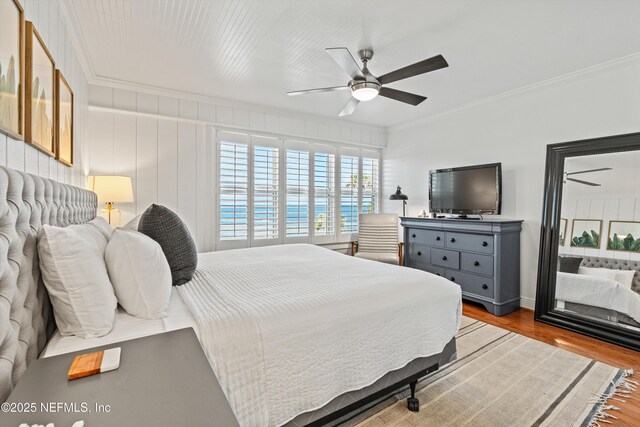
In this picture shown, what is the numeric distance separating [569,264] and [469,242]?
3.12 ft

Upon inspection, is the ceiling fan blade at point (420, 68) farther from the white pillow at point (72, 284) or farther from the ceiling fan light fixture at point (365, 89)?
the white pillow at point (72, 284)

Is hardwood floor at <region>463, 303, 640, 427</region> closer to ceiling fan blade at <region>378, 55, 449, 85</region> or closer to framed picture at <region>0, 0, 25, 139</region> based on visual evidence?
ceiling fan blade at <region>378, 55, 449, 85</region>

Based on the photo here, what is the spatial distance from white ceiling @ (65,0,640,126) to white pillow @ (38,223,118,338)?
183 cm

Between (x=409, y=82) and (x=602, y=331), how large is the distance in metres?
3.08

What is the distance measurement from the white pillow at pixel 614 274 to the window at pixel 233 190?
153 inches

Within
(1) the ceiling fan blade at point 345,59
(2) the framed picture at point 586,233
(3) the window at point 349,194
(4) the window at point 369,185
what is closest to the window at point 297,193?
(3) the window at point 349,194

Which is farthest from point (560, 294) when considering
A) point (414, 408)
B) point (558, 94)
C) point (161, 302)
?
point (161, 302)

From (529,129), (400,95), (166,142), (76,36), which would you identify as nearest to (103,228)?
(76,36)

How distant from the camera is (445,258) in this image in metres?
3.90

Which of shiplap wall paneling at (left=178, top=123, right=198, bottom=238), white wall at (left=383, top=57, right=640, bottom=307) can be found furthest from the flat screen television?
shiplap wall paneling at (left=178, top=123, right=198, bottom=238)

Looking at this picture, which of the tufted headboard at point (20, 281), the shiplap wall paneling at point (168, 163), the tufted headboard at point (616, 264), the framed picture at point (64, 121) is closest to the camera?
the tufted headboard at point (20, 281)

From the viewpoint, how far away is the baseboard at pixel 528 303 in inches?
135

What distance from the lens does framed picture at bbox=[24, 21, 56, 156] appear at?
4.63 ft

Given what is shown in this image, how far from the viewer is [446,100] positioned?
153 inches
